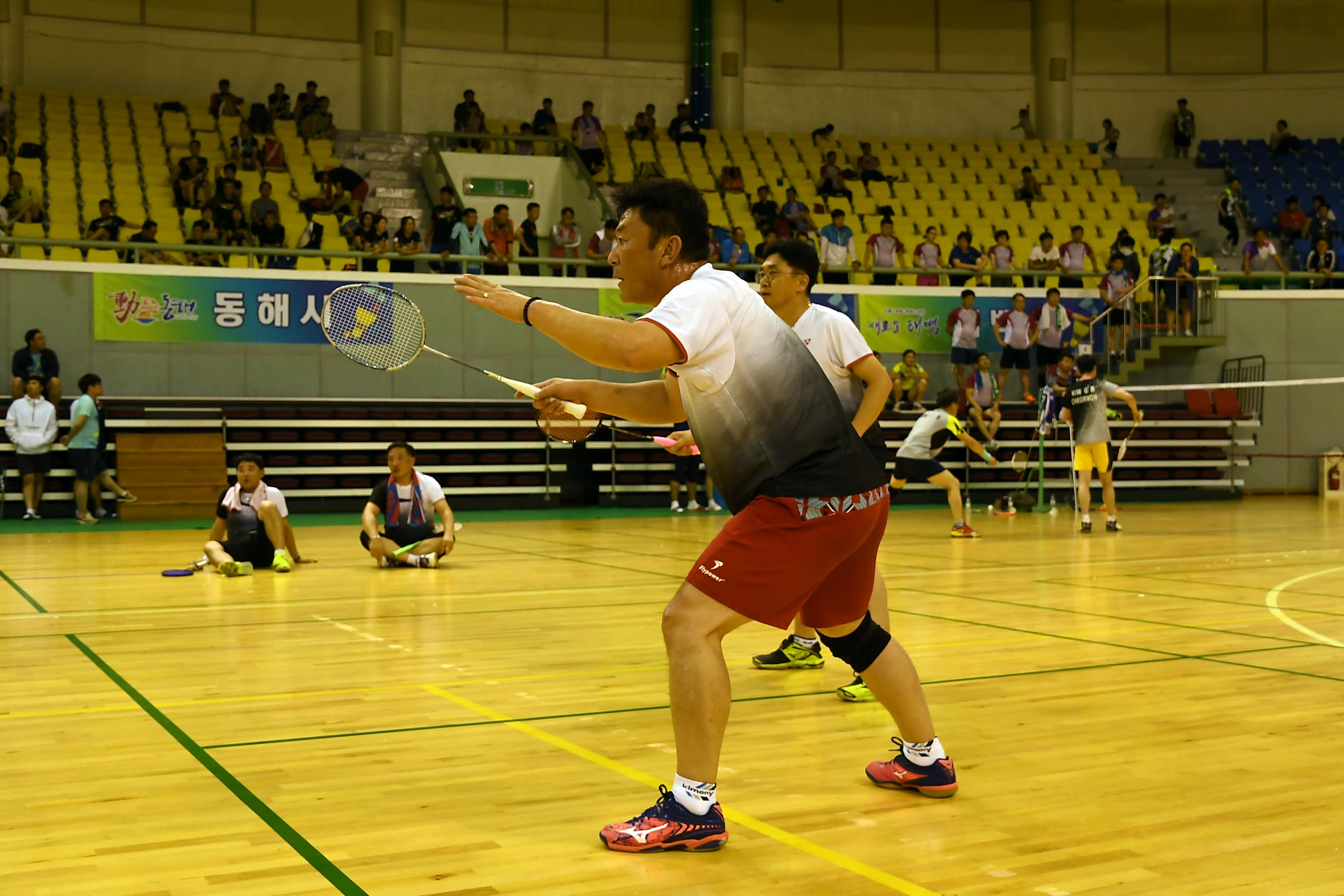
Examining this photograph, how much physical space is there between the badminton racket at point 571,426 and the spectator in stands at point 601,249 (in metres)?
15.2

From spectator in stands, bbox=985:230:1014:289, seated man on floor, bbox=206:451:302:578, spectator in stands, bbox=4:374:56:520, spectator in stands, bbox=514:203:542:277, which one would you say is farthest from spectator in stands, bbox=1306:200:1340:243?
spectator in stands, bbox=4:374:56:520

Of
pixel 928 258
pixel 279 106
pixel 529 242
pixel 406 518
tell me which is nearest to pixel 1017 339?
pixel 928 258

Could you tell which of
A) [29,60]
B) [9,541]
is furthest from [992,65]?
[9,541]

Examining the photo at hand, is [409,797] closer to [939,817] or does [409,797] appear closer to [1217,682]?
[939,817]

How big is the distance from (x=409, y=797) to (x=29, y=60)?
25.8 meters

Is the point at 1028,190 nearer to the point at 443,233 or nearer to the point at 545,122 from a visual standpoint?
the point at 545,122

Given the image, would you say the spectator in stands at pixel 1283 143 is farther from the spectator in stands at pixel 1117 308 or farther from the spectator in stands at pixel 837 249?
the spectator in stands at pixel 837 249

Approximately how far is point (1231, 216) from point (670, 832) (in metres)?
26.5

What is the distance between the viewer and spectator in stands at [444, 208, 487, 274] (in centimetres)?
2139

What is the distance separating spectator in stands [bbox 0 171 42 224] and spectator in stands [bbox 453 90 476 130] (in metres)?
8.25

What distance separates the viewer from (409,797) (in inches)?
165

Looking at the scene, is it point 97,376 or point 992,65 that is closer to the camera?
point 97,376

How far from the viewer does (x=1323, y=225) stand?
2652 centimetres

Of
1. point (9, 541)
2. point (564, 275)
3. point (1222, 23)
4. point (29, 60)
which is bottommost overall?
point (9, 541)
